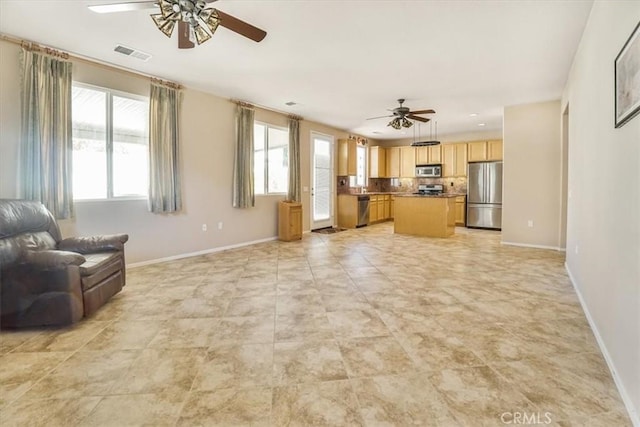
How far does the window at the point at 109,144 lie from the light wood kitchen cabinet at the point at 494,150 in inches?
315

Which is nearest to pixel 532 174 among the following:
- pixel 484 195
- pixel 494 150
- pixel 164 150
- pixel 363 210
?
pixel 484 195

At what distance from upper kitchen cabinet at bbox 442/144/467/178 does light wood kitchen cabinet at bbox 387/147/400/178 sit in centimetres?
146

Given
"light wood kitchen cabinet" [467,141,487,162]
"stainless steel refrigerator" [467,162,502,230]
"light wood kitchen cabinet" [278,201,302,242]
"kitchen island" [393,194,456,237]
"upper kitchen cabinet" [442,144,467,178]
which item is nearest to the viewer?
"light wood kitchen cabinet" [278,201,302,242]

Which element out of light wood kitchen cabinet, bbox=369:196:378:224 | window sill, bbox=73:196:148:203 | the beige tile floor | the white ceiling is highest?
the white ceiling

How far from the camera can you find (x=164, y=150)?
4.61 meters

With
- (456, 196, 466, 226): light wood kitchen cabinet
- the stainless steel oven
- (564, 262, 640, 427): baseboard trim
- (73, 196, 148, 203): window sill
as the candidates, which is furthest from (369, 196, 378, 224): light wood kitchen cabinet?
(564, 262, 640, 427): baseboard trim

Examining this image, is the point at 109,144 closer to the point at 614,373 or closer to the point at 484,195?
the point at 614,373

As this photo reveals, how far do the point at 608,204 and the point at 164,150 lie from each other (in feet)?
16.4

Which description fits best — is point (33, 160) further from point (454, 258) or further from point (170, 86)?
point (454, 258)

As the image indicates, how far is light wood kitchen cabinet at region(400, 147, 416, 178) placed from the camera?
9768mm

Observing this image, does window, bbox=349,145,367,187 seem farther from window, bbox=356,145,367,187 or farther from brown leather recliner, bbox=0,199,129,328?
brown leather recliner, bbox=0,199,129,328

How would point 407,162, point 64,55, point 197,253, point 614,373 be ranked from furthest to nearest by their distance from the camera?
1. point 407,162
2. point 197,253
3. point 64,55
4. point 614,373

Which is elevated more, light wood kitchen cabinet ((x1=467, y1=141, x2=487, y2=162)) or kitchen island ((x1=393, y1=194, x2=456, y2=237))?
light wood kitchen cabinet ((x1=467, y1=141, x2=487, y2=162))

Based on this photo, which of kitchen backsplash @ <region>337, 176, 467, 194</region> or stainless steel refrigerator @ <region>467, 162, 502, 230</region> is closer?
stainless steel refrigerator @ <region>467, 162, 502, 230</region>
